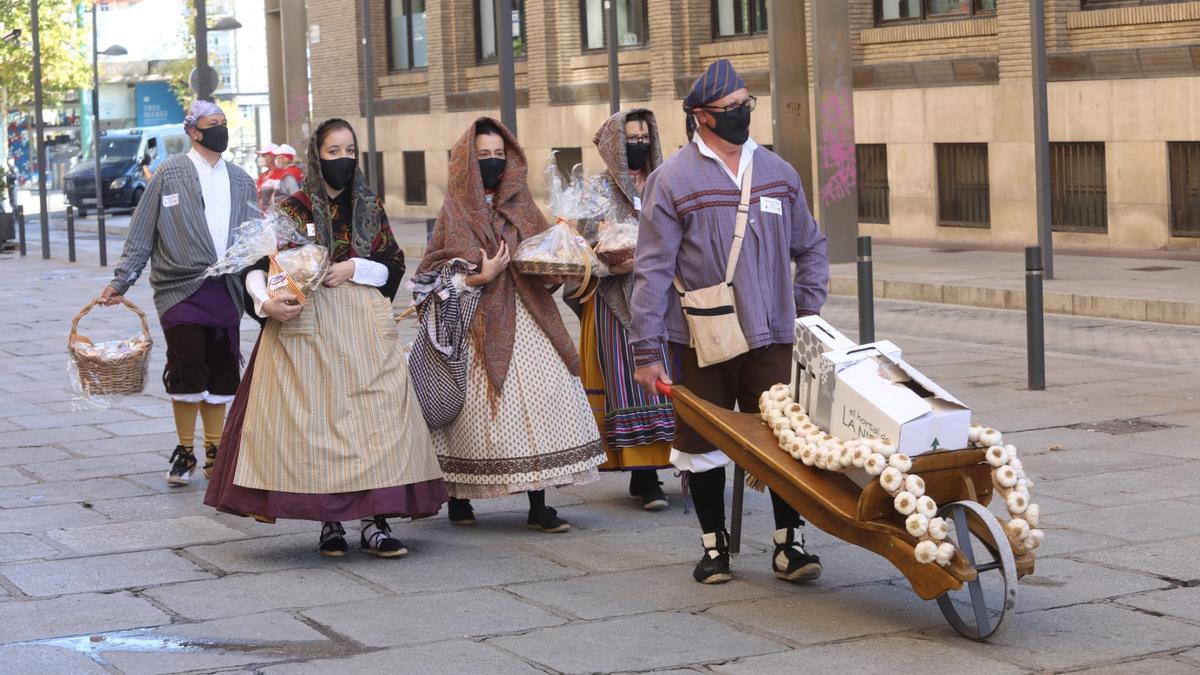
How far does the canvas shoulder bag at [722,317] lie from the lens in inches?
252

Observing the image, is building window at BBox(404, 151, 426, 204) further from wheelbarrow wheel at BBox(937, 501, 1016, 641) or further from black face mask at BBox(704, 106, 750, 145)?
wheelbarrow wheel at BBox(937, 501, 1016, 641)

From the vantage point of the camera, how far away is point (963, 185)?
23.3 metres

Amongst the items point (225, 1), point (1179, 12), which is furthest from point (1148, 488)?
point (225, 1)

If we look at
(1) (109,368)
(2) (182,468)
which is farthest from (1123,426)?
(1) (109,368)

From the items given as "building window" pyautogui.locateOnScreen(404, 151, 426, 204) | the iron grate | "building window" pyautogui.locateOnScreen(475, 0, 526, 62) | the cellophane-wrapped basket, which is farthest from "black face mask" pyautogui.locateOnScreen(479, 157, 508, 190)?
"building window" pyautogui.locateOnScreen(404, 151, 426, 204)

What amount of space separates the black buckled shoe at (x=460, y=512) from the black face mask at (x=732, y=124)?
91.1 inches

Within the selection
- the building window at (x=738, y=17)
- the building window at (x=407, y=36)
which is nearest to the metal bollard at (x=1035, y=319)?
the building window at (x=738, y=17)

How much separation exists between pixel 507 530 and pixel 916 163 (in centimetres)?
1694

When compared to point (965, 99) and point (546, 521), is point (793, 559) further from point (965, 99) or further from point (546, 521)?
point (965, 99)

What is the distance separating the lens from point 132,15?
85.6 meters

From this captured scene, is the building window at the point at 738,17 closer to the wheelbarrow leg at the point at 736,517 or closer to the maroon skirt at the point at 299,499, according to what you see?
the maroon skirt at the point at 299,499

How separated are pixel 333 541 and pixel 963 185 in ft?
56.3

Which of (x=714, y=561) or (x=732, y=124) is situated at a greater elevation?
(x=732, y=124)

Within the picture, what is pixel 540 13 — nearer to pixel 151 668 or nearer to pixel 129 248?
pixel 129 248
